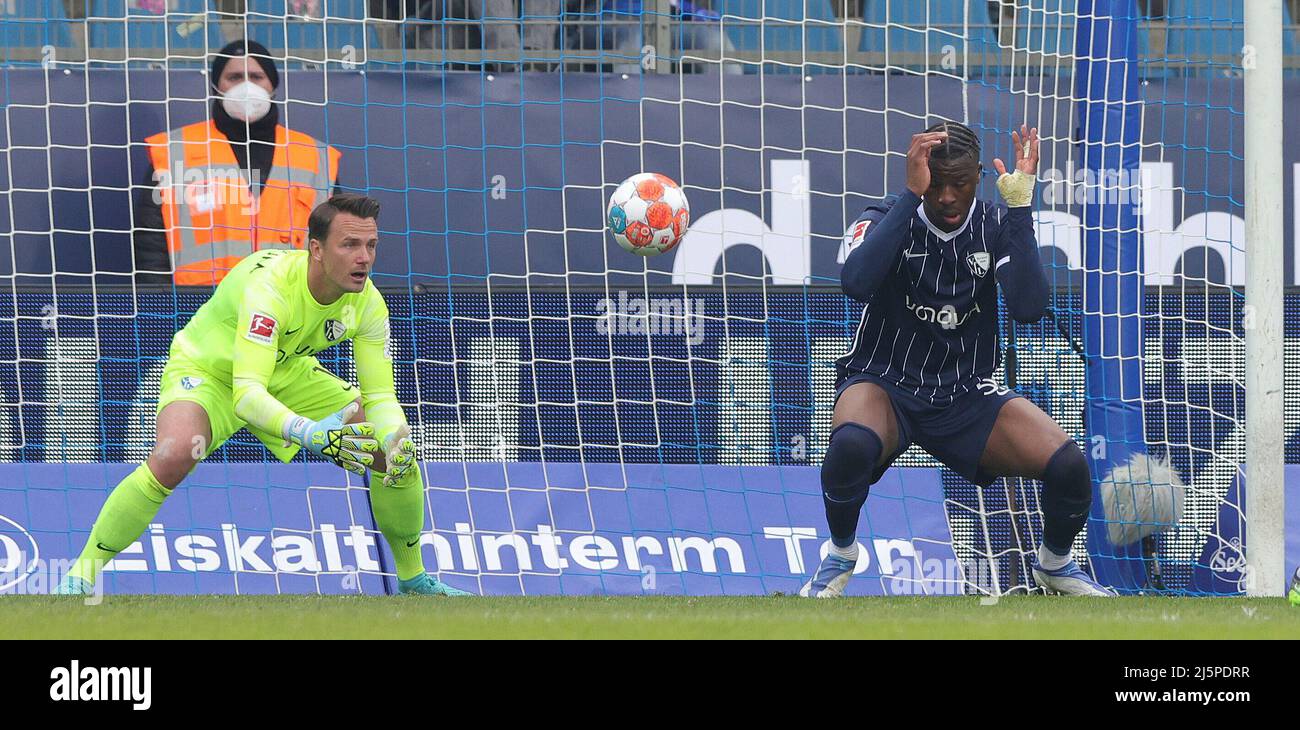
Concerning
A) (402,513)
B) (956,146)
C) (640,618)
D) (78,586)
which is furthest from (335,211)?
(956,146)

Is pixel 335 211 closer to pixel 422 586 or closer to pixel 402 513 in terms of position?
pixel 402 513

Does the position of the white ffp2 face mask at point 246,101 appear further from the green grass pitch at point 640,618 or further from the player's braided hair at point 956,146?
the player's braided hair at point 956,146

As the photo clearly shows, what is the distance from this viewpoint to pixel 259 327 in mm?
6465

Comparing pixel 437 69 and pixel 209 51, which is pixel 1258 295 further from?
pixel 209 51

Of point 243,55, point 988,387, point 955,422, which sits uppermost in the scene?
point 243,55

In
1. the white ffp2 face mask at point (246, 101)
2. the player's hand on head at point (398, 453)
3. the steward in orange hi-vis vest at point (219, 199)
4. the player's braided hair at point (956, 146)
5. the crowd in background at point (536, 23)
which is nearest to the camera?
the player's hand on head at point (398, 453)

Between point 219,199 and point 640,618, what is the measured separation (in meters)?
3.72

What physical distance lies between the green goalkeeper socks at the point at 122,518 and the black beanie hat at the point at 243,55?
221 centimetres

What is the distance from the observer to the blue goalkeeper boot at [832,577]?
671 cm

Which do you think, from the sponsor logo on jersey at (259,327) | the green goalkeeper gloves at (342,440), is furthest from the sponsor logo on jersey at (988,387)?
the sponsor logo on jersey at (259,327)

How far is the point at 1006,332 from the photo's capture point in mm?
7973

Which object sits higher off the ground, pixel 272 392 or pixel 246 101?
pixel 246 101

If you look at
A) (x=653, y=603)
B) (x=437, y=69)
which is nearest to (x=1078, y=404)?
(x=653, y=603)
